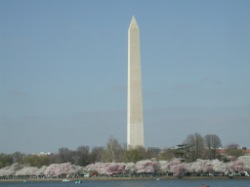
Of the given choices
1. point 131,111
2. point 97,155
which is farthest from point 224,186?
point 97,155

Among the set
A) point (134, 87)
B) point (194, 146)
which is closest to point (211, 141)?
point (194, 146)

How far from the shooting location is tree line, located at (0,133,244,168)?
7775 cm

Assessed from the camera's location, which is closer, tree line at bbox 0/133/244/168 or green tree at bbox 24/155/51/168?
tree line at bbox 0/133/244/168

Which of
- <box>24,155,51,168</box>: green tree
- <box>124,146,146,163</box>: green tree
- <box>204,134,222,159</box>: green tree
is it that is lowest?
<box>124,146,146,163</box>: green tree

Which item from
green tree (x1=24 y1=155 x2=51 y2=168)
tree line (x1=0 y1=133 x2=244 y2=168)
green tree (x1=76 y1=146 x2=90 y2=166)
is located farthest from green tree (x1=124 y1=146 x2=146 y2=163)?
green tree (x1=24 y1=155 x2=51 y2=168)

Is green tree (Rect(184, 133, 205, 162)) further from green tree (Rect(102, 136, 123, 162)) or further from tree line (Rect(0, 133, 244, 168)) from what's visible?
green tree (Rect(102, 136, 123, 162))

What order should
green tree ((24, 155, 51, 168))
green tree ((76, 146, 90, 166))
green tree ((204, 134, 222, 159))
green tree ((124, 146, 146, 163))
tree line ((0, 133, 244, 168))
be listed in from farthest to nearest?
green tree ((76, 146, 90, 166))
green tree ((204, 134, 222, 159))
green tree ((24, 155, 51, 168))
tree line ((0, 133, 244, 168))
green tree ((124, 146, 146, 163))

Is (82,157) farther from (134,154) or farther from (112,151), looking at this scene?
(134,154)

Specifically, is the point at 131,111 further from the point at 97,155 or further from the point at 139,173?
the point at 97,155

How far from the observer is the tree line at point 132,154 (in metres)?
77.8

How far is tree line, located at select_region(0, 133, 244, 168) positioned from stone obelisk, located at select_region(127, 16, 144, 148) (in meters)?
5.66

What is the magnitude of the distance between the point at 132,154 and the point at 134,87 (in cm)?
970

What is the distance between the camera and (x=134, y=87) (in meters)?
67.7

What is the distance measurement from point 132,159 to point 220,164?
10284mm
